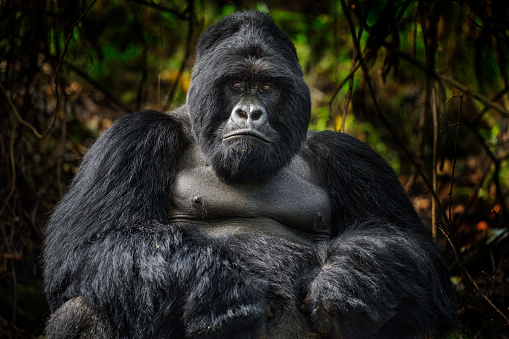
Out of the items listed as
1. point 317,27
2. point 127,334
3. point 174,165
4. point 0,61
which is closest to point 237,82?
point 174,165

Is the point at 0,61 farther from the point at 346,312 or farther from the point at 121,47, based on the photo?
the point at 346,312

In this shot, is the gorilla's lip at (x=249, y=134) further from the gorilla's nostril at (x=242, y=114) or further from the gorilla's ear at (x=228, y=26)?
the gorilla's ear at (x=228, y=26)

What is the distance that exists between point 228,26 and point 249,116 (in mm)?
801

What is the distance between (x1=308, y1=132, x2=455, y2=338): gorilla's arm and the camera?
3010 mm

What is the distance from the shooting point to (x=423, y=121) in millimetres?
5129

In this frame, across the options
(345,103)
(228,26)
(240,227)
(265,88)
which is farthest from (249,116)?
(345,103)

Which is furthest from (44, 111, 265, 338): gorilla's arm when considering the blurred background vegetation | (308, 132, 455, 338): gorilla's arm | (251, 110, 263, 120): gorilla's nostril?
the blurred background vegetation

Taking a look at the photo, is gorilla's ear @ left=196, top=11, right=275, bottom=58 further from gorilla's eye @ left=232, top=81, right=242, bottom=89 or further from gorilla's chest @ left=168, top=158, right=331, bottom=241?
gorilla's chest @ left=168, top=158, right=331, bottom=241

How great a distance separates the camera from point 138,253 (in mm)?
3053

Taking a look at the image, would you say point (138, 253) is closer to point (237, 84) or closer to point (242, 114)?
point (242, 114)

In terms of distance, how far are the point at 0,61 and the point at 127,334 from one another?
10.4ft

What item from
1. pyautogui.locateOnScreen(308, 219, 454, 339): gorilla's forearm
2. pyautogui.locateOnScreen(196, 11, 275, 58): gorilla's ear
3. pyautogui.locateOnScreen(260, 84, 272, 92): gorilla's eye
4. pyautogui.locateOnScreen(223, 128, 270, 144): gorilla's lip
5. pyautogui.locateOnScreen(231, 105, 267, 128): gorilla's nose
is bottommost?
pyautogui.locateOnScreen(308, 219, 454, 339): gorilla's forearm

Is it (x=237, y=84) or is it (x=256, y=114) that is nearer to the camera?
(x=256, y=114)

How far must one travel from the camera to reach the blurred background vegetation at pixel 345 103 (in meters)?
4.41
